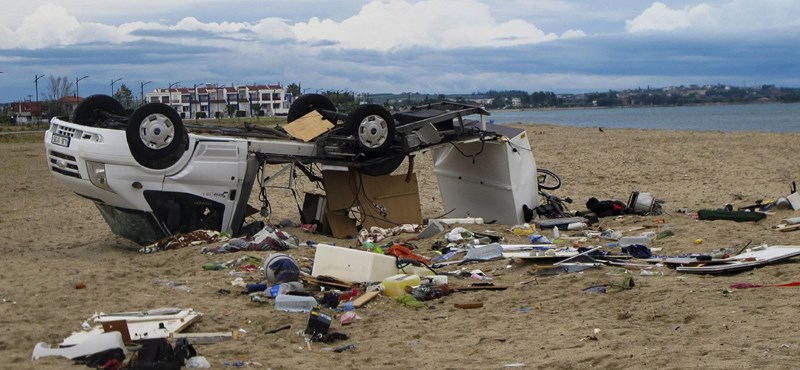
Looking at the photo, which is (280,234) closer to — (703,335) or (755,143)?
(703,335)

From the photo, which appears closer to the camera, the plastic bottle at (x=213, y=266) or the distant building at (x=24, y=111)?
the plastic bottle at (x=213, y=266)

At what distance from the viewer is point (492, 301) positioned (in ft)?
31.0

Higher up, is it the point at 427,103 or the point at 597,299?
the point at 427,103

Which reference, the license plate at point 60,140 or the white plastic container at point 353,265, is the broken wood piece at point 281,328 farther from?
the license plate at point 60,140

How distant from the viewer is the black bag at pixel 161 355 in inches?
264

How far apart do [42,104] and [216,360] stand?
91427 mm

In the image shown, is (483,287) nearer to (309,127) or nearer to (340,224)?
(340,224)

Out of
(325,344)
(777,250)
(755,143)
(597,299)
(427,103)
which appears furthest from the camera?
(755,143)

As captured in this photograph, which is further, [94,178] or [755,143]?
[755,143]

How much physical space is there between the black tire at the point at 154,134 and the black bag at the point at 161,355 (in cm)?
546

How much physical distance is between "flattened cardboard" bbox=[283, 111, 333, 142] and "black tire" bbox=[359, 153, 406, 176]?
0.76 metres

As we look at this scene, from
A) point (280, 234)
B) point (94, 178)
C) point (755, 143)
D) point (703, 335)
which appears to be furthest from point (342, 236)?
point (755, 143)

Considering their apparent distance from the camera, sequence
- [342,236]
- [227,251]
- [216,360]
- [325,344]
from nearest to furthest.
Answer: [216,360] → [325,344] → [227,251] → [342,236]

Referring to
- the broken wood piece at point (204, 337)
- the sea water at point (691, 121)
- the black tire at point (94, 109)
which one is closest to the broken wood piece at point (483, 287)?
the broken wood piece at point (204, 337)
